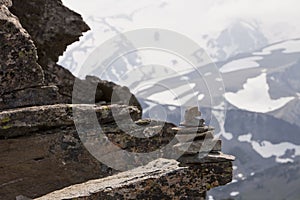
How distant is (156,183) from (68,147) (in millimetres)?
4679

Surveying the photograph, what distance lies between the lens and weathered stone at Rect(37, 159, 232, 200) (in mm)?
18375

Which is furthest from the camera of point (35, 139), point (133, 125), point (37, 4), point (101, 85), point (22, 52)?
point (101, 85)

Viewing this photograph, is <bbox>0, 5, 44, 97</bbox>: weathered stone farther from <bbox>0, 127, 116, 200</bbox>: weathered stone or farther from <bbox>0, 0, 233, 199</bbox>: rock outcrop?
<bbox>0, 127, 116, 200</bbox>: weathered stone

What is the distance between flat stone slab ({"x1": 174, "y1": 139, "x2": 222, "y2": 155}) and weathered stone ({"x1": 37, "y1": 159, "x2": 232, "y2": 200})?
751mm

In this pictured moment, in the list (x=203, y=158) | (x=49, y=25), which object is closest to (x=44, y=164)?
(x=203, y=158)

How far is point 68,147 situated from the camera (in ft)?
67.1

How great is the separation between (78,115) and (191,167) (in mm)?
6133

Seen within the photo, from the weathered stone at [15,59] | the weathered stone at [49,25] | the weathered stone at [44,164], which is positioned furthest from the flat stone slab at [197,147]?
the weathered stone at [49,25]

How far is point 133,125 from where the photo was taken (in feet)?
74.5

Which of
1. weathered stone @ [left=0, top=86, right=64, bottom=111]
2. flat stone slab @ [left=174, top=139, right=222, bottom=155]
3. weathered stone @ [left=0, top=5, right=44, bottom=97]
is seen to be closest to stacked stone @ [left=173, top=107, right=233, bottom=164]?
flat stone slab @ [left=174, top=139, right=222, bottom=155]

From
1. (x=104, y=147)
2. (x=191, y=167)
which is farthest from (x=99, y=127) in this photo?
(x=191, y=167)

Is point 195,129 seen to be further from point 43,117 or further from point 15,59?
point 15,59

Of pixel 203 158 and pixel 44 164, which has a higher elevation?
pixel 44 164

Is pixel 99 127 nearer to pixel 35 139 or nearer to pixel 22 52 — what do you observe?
pixel 35 139
